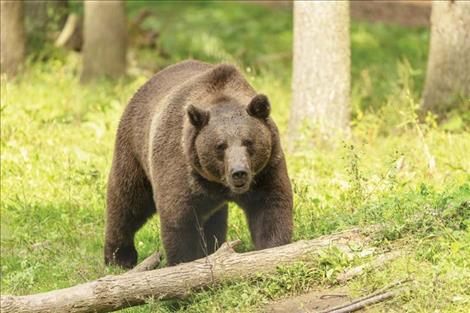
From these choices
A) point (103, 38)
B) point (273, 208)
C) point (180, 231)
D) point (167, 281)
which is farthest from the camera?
point (103, 38)

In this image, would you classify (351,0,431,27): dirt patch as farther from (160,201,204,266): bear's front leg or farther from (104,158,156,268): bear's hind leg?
(160,201,204,266): bear's front leg

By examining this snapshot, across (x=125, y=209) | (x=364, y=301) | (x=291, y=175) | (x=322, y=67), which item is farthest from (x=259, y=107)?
(x=322, y=67)

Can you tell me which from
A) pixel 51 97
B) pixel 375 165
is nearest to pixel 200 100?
pixel 375 165

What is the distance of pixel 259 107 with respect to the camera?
23.6 ft

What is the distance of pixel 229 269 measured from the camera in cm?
678

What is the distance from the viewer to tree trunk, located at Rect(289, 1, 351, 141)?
11.6m

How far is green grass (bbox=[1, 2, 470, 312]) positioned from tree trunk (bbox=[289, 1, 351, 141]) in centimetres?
38

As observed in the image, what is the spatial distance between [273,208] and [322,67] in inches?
183

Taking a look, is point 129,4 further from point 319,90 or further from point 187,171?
point 187,171

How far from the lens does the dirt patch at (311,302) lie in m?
6.41

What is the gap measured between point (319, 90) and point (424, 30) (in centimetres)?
937

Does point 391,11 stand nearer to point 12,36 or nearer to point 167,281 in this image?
point 12,36

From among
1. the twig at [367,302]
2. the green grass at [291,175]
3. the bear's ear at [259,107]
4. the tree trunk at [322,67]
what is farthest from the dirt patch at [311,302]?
the tree trunk at [322,67]

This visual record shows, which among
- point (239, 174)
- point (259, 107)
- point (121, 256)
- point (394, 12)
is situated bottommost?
point (121, 256)
